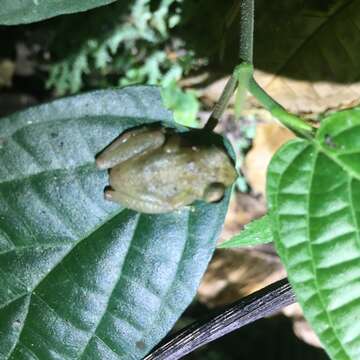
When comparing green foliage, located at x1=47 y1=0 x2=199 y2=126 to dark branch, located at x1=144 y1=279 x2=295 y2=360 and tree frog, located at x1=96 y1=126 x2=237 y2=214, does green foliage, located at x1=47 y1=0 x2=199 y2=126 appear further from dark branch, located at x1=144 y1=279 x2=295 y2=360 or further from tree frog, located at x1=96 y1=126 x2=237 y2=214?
dark branch, located at x1=144 y1=279 x2=295 y2=360

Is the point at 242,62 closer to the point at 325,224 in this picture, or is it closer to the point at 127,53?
the point at 325,224

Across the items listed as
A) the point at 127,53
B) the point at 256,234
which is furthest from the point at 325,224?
the point at 127,53

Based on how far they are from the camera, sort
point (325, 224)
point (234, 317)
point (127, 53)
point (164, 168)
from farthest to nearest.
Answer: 1. point (127, 53)
2. point (164, 168)
3. point (234, 317)
4. point (325, 224)

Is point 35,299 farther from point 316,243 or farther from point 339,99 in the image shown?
point 339,99

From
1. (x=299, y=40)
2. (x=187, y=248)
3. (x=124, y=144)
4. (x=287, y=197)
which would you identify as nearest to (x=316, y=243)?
(x=287, y=197)

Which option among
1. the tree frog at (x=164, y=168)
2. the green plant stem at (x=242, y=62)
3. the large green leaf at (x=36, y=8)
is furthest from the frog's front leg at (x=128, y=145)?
the large green leaf at (x=36, y=8)

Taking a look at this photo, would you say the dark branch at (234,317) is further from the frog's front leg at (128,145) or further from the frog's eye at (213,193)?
the frog's front leg at (128,145)

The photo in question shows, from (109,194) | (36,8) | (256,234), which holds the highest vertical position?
(36,8)

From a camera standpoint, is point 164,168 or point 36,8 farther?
point 164,168
